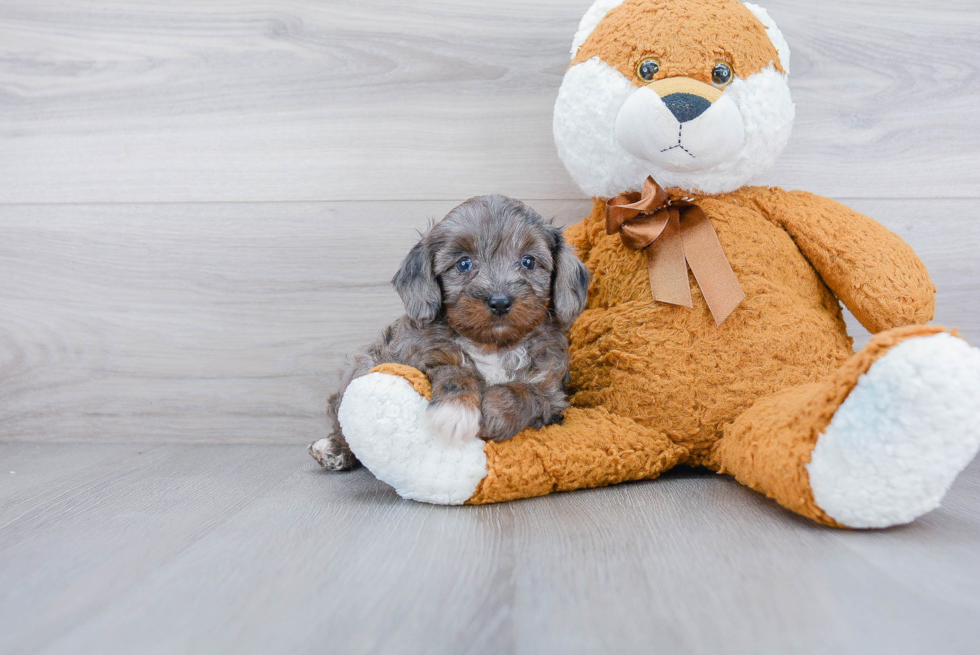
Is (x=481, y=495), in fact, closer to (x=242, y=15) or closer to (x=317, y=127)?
(x=317, y=127)

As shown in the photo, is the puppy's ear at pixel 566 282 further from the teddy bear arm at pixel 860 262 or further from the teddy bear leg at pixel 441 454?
the teddy bear arm at pixel 860 262

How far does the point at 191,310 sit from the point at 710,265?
4.80ft

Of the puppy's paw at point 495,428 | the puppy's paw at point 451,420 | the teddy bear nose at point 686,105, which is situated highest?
the teddy bear nose at point 686,105

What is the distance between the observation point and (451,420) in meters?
1.26

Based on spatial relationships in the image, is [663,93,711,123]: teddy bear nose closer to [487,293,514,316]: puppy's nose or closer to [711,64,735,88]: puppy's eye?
[711,64,735,88]: puppy's eye

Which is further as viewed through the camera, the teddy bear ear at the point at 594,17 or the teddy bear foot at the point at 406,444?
the teddy bear ear at the point at 594,17

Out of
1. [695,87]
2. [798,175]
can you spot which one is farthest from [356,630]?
[798,175]

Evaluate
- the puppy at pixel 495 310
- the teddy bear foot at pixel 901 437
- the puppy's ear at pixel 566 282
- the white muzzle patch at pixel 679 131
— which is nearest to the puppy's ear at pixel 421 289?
the puppy at pixel 495 310

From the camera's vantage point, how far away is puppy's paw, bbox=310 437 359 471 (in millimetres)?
1721

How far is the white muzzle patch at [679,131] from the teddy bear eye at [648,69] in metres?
0.04

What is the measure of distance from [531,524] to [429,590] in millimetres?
304

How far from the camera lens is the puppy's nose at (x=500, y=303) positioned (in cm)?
133


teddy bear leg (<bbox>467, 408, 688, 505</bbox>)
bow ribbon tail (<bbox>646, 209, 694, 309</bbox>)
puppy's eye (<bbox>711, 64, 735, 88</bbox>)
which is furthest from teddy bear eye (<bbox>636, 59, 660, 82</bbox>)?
teddy bear leg (<bbox>467, 408, 688, 505</bbox>)

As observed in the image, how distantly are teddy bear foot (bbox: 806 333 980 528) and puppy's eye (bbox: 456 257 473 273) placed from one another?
71cm
